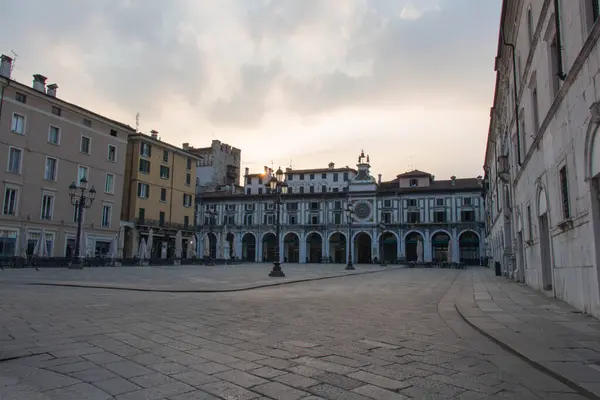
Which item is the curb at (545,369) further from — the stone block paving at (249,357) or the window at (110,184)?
the window at (110,184)

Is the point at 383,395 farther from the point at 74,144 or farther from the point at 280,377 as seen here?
the point at 74,144

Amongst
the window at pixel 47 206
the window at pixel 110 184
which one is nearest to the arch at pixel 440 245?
the window at pixel 110 184

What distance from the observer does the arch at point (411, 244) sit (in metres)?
71.8

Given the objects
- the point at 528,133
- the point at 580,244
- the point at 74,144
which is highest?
the point at 74,144

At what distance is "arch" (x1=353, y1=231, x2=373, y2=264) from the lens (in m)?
77.5

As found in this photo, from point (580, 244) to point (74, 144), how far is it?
4316 centimetres

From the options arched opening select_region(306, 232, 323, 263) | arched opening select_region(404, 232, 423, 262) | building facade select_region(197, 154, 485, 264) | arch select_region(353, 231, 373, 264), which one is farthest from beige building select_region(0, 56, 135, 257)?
arched opening select_region(404, 232, 423, 262)

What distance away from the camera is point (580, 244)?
9508 millimetres

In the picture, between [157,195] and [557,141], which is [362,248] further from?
[557,141]

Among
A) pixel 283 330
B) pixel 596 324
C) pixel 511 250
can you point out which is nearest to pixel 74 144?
pixel 511 250

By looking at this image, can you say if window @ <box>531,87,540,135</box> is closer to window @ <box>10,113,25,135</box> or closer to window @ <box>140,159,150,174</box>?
window @ <box>10,113,25,135</box>

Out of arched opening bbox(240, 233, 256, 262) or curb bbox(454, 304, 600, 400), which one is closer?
curb bbox(454, 304, 600, 400)

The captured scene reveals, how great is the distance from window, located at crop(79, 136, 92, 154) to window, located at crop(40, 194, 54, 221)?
228 inches

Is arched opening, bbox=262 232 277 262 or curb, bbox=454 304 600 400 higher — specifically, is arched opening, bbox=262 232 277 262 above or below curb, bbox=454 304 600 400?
above
